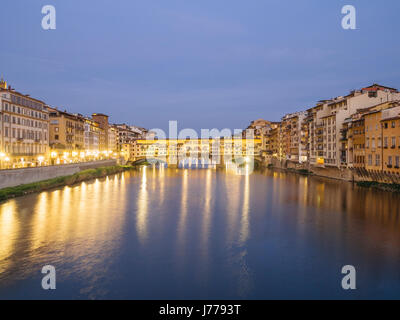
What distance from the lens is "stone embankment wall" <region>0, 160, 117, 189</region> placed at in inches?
1141

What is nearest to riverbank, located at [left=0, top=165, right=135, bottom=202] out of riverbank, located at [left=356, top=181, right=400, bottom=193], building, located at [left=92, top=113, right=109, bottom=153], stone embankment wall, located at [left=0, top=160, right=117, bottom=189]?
stone embankment wall, located at [left=0, top=160, right=117, bottom=189]

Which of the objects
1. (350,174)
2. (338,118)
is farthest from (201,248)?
(338,118)

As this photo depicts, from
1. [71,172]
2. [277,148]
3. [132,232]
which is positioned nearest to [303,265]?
[132,232]

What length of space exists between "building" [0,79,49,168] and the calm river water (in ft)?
44.5

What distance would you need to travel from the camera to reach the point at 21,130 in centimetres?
4156

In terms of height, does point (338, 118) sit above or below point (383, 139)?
above

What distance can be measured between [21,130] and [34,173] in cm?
1027

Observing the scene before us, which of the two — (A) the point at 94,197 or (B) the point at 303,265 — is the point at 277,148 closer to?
(A) the point at 94,197

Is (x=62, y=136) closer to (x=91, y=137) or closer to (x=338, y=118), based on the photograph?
(x=91, y=137)

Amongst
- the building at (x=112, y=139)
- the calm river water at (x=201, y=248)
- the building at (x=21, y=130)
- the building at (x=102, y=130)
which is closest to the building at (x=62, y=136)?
the building at (x=21, y=130)

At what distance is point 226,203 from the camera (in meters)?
28.5

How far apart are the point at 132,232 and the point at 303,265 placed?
9549mm

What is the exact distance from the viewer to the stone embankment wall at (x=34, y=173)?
29.0 meters
